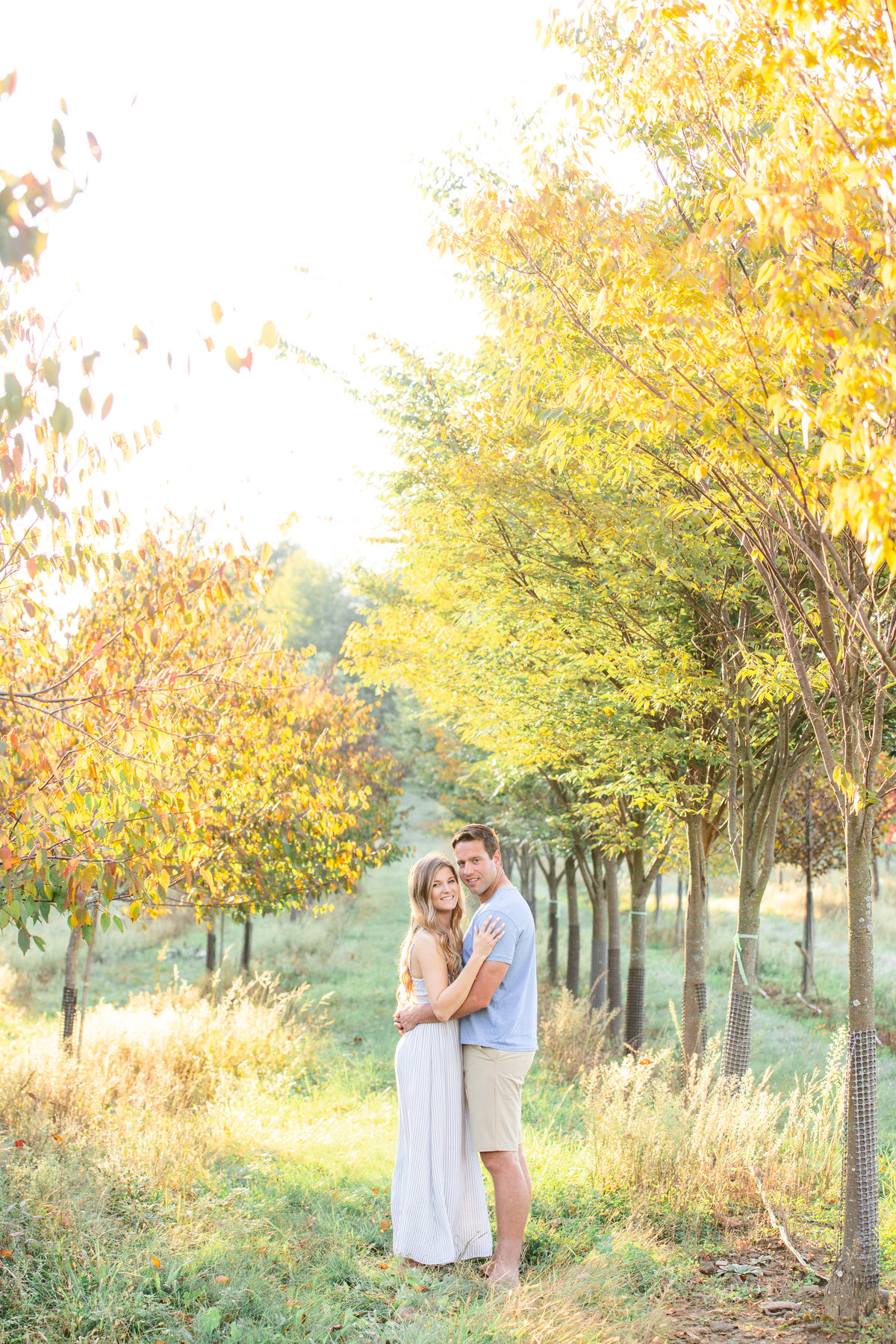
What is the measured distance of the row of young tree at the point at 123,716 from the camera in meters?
3.30

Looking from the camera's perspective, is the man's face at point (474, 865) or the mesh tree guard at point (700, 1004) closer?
the man's face at point (474, 865)

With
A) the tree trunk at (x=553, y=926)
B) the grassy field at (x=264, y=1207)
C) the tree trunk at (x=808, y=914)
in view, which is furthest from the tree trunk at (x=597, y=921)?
the grassy field at (x=264, y=1207)

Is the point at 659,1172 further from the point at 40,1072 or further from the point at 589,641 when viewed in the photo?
the point at 40,1072

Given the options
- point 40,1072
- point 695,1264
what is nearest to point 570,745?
point 695,1264

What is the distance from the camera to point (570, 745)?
7.88 m

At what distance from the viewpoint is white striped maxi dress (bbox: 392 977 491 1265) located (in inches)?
171

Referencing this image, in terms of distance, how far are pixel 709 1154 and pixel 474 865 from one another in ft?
8.36

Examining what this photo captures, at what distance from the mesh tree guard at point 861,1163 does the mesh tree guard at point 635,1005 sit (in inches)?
255

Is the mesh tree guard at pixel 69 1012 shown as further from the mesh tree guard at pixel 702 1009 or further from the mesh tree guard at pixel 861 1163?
the mesh tree guard at pixel 861 1163

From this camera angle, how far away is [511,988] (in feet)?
14.2

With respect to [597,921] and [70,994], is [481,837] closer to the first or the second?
[70,994]

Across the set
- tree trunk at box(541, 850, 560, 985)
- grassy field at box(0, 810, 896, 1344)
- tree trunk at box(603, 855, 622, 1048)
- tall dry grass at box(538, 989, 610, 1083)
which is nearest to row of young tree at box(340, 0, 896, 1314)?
grassy field at box(0, 810, 896, 1344)

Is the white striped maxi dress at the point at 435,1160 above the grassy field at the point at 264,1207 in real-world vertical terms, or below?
above

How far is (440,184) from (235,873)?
521 centimetres
